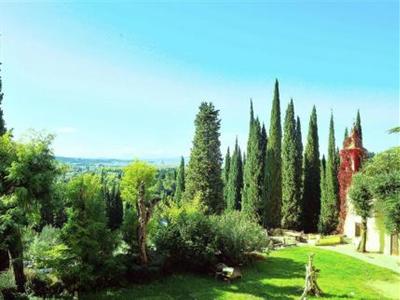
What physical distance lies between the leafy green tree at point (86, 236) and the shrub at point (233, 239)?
5.69 m

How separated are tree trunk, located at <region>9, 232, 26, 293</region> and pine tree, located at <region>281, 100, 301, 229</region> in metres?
26.2

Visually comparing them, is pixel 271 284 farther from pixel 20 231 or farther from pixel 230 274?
pixel 20 231

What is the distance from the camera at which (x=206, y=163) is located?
92.3ft

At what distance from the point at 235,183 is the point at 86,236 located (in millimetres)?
35371

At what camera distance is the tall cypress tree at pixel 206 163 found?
28141 millimetres

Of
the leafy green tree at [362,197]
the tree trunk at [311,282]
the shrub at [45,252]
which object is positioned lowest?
the tree trunk at [311,282]

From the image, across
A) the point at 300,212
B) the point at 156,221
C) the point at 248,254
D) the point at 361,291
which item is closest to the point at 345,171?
the point at 300,212

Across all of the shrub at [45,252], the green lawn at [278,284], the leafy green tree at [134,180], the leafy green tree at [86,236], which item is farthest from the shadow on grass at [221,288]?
the leafy green tree at [134,180]

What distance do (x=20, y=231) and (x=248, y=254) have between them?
40.3ft

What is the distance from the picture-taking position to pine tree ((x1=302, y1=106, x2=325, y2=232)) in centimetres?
3841

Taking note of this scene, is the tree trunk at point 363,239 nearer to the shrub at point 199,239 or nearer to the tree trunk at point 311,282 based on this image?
the shrub at point 199,239

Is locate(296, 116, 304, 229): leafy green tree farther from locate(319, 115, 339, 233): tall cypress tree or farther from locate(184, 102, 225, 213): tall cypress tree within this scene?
locate(184, 102, 225, 213): tall cypress tree

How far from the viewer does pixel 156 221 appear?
19.2m

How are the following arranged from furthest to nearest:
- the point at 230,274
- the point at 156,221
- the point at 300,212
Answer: the point at 300,212, the point at 156,221, the point at 230,274
